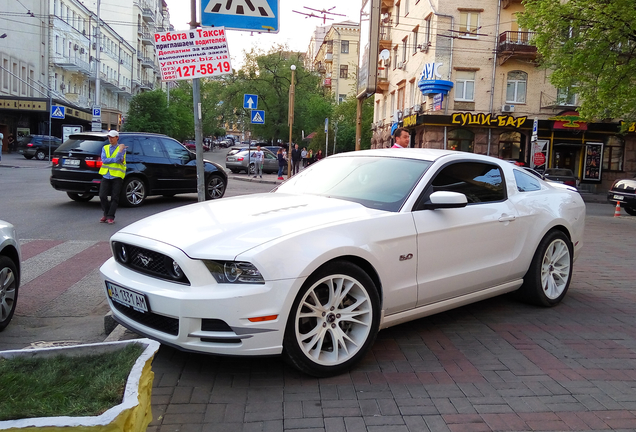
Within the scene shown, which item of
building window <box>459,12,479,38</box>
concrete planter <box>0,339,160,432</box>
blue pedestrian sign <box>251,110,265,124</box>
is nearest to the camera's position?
concrete planter <box>0,339,160,432</box>

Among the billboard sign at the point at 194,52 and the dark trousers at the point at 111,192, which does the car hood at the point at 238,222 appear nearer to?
the billboard sign at the point at 194,52

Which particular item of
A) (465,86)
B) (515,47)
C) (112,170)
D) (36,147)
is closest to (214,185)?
(112,170)

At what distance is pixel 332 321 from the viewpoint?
380cm

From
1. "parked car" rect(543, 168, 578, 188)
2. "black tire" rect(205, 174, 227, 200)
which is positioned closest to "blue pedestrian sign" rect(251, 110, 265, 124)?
"black tire" rect(205, 174, 227, 200)

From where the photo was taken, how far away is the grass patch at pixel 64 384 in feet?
7.91

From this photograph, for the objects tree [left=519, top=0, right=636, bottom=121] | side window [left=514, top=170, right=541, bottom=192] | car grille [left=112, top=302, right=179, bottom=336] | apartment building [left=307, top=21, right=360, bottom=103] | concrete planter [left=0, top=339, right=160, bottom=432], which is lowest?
car grille [left=112, top=302, right=179, bottom=336]

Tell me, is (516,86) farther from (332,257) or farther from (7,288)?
(7,288)

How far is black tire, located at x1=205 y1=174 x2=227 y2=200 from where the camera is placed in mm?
15148

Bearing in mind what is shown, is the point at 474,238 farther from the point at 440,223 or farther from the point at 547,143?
the point at 547,143

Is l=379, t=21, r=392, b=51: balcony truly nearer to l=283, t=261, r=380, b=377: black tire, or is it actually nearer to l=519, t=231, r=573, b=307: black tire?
l=519, t=231, r=573, b=307: black tire

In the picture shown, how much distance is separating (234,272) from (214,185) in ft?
39.6

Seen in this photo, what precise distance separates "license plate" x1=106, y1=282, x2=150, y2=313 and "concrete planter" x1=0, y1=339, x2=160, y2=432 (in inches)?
30.5

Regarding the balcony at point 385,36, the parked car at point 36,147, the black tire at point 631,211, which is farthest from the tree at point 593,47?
the parked car at point 36,147

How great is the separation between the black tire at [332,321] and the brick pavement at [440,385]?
16 centimetres
